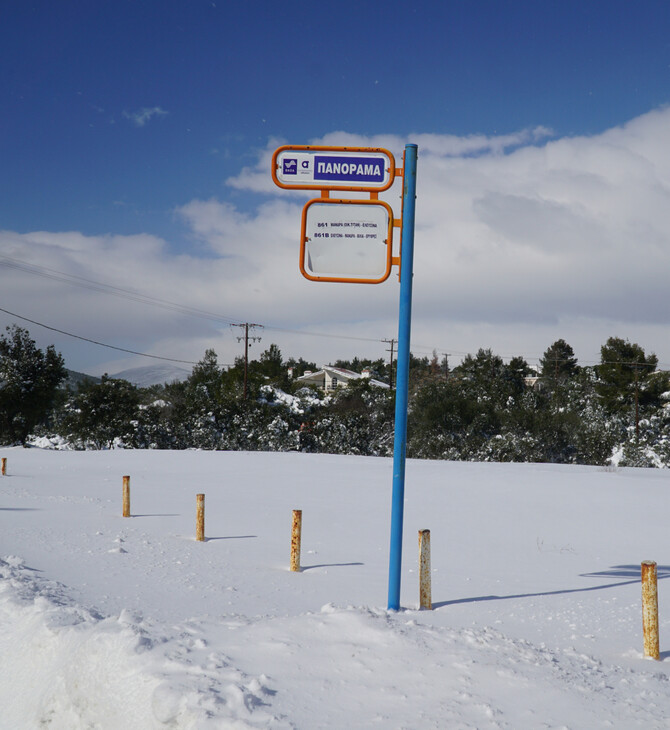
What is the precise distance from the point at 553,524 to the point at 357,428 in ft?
136

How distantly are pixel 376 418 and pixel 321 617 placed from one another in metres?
53.7

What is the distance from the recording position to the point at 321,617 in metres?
5.35

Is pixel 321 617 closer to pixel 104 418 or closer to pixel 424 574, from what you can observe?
pixel 424 574

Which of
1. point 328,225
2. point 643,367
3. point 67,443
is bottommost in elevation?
point 67,443

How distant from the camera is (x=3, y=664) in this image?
514cm

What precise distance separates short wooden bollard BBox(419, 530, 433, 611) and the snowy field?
0.51 feet

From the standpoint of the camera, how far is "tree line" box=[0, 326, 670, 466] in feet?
167

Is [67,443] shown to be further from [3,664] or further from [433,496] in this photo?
[3,664]

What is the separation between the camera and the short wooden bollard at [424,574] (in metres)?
7.40

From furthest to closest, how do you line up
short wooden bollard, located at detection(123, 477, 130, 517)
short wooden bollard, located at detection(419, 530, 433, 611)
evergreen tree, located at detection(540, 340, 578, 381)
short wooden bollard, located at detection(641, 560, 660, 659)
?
1. evergreen tree, located at detection(540, 340, 578, 381)
2. short wooden bollard, located at detection(123, 477, 130, 517)
3. short wooden bollard, located at detection(419, 530, 433, 611)
4. short wooden bollard, located at detection(641, 560, 660, 659)

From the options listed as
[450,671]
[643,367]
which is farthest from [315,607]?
[643,367]

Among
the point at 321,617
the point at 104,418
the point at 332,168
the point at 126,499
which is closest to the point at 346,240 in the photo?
the point at 332,168

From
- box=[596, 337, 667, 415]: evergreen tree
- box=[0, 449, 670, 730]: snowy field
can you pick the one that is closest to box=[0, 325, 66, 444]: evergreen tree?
box=[0, 449, 670, 730]: snowy field

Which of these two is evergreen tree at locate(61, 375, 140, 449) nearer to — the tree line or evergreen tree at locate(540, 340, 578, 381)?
the tree line
